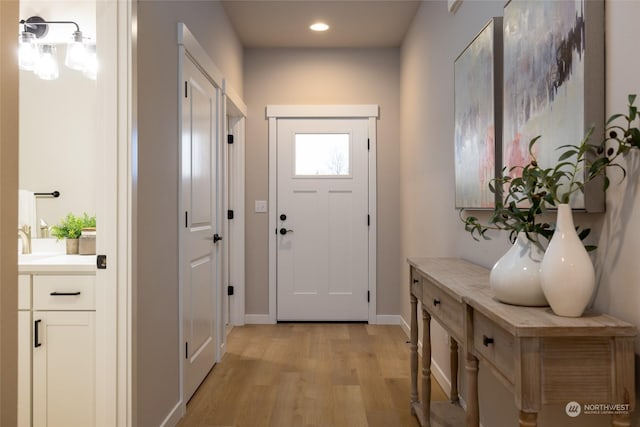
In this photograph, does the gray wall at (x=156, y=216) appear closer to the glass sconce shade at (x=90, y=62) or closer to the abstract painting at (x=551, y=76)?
the glass sconce shade at (x=90, y=62)

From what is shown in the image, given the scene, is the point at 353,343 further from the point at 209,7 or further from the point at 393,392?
the point at 209,7

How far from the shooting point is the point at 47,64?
2.62 m

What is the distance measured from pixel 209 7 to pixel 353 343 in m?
2.75

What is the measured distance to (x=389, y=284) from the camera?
443cm

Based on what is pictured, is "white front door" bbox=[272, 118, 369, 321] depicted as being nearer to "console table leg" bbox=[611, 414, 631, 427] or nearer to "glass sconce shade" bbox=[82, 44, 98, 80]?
"glass sconce shade" bbox=[82, 44, 98, 80]

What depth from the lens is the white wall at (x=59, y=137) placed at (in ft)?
8.70

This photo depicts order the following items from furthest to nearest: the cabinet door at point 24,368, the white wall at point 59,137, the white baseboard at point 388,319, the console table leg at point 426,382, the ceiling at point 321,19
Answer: the white baseboard at point 388,319, the ceiling at point 321,19, the white wall at point 59,137, the console table leg at point 426,382, the cabinet door at point 24,368

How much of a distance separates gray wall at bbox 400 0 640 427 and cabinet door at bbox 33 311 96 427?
5.64 feet

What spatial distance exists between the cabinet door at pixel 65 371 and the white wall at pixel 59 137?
3.06 feet

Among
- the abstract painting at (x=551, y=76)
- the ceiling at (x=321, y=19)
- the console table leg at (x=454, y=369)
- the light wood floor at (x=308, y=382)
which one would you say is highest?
the ceiling at (x=321, y=19)

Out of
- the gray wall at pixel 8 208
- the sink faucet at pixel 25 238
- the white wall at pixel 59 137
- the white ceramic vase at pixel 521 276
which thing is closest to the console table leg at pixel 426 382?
the white ceramic vase at pixel 521 276

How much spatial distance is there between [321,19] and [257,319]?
278 centimetres

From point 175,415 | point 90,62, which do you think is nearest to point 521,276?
point 175,415

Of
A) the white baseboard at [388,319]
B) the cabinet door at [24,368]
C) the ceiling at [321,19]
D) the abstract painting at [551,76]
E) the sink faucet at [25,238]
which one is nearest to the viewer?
the abstract painting at [551,76]
